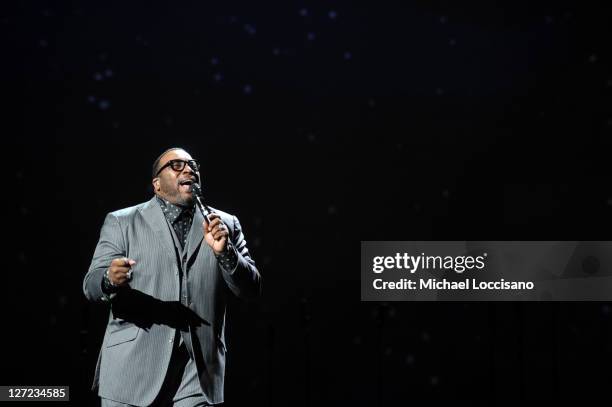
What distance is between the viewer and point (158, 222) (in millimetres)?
2287

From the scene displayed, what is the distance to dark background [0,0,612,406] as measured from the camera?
3801 mm

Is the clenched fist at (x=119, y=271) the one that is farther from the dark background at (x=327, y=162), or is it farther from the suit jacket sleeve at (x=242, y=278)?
the dark background at (x=327, y=162)

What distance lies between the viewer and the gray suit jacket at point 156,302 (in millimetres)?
2145

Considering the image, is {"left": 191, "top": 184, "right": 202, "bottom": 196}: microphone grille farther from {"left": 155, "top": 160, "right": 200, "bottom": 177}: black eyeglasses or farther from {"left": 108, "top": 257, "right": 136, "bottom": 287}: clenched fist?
{"left": 108, "top": 257, "right": 136, "bottom": 287}: clenched fist

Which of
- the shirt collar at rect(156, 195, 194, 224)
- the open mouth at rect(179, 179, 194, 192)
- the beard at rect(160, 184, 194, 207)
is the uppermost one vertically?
the open mouth at rect(179, 179, 194, 192)

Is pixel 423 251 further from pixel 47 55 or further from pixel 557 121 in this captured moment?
pixel 47 55

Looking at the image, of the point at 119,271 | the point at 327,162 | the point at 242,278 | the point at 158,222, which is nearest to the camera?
the point at 119,271

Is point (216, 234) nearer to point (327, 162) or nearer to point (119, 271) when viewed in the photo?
point (119, 271)

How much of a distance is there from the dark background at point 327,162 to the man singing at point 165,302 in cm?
156

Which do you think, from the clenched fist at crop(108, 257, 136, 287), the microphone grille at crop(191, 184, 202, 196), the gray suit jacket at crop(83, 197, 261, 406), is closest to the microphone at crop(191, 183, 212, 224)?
the microphone grille at crop(191, 184, 202, 196)

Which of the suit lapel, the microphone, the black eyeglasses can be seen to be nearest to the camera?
the microphone

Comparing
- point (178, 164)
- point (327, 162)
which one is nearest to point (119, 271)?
point (178, 164)

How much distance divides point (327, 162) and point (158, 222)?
5.98 feet

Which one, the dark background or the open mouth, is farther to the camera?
the dark background
